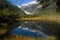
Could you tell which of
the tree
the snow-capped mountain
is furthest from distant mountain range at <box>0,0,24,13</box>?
the tree

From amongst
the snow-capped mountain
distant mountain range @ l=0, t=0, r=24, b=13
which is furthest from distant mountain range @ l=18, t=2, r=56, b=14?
distant mountain range @ l=0, t=0, r=24, b=13

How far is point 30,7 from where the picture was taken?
4.44 meters

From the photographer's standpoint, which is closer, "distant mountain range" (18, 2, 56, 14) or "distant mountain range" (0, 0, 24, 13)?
"distant mountain range" (0, 0, 24, 13)

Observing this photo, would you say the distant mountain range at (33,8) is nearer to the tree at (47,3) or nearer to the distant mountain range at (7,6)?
the tree at (47,3)

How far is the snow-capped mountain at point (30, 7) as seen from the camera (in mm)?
4045

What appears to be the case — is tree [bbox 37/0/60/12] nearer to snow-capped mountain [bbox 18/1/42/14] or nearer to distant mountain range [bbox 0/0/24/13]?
snow-capped mountain [bbox 18/1/42/14]

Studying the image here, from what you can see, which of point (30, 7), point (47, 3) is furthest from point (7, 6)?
point (47, 3)

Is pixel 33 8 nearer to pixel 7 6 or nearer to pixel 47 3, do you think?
pixel 47 3

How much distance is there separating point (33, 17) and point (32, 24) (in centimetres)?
16

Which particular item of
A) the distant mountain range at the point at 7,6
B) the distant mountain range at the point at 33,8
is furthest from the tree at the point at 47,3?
the distant mountain range at the point at 7,6

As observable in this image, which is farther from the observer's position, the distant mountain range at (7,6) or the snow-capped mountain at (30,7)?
the snow-capped mountain at (30,7)

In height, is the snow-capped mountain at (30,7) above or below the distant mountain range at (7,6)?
below

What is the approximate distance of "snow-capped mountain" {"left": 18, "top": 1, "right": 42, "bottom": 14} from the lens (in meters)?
4.04

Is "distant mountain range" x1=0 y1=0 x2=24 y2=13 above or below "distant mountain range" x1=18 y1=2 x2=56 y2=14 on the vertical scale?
above
